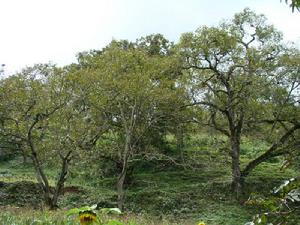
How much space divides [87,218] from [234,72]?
72.9ft

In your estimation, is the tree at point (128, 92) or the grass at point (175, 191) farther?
the grass at point (175, 191)

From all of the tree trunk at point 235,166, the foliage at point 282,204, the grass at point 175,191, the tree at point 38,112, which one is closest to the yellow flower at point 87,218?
the foliage at point 282,204

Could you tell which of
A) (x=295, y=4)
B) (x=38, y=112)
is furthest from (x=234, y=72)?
(x=295, y=4)

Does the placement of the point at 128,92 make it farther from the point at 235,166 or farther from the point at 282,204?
the point at 282,204

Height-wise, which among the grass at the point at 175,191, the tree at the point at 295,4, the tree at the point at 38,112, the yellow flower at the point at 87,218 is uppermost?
the tree at the point at 38,112

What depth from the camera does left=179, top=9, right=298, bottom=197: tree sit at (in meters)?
22.6

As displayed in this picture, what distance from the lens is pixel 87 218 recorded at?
1.86m

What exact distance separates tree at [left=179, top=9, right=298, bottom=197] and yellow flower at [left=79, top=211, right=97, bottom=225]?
68.3 feet

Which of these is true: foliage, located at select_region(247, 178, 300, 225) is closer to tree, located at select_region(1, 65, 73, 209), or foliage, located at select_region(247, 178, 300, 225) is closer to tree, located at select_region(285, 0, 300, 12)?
tree, located at select_region(285, 0, 300, 12)

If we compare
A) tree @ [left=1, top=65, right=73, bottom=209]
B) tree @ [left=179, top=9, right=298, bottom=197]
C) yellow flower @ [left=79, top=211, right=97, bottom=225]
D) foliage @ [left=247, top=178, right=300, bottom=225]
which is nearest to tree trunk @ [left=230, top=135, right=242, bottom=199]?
tree @ [left=179, top=9, right=298, bottom=197]

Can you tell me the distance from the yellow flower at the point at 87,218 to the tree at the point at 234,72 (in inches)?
820

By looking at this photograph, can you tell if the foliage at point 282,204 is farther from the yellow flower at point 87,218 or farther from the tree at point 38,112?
the tree at point 38,112

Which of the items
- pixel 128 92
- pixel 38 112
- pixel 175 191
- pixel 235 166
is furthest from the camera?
pixel 235 166

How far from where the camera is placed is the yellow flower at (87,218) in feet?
6.04
